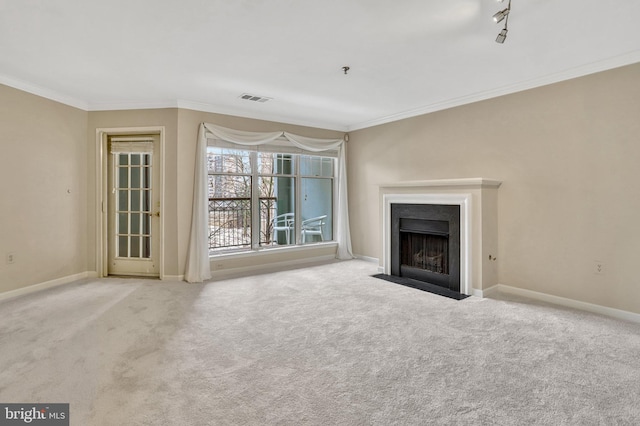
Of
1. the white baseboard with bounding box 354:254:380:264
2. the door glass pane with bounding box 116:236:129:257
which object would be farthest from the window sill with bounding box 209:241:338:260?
the door glass pane with bounding box 116:236:129:257

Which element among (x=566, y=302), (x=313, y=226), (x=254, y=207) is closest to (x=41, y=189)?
(x=254, y=207)

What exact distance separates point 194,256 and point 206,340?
2146 millimetres

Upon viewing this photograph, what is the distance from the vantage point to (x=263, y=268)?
5.36 metres

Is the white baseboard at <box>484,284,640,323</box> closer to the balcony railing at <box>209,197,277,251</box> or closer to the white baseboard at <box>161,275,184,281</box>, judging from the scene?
the balcony railing at <box>209,197,277,251</box>

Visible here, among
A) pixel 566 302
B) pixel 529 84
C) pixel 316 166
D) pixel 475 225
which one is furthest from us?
pixel 316 166

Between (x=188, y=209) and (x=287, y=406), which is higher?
(x=188, y=209)

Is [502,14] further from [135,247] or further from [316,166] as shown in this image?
[135,247]

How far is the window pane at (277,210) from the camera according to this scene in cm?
565

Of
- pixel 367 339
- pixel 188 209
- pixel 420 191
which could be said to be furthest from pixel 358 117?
pixel 367 339

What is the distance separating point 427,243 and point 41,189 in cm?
518

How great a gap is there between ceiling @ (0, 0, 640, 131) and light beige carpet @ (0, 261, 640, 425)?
2561mm

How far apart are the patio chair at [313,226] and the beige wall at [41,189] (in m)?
3.48

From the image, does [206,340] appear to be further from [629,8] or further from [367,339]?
[629,8]

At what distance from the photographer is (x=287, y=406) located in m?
1.83
